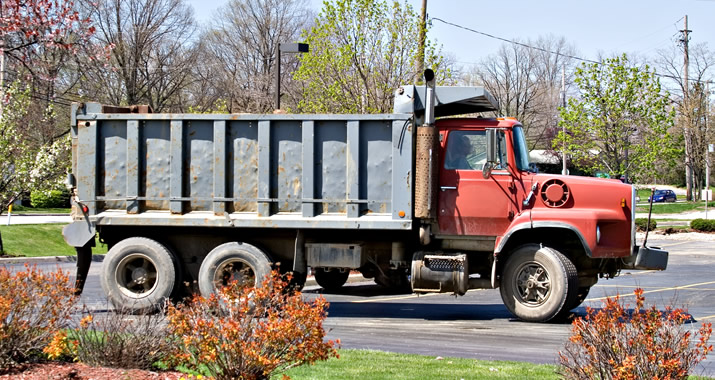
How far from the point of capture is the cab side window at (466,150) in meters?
12.1

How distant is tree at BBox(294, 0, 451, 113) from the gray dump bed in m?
8.28

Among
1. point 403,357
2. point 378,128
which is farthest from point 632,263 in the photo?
point 403,357

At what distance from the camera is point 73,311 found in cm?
764

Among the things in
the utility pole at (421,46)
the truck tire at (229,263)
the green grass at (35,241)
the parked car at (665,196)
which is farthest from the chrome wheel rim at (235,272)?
the parked car at (665,196)

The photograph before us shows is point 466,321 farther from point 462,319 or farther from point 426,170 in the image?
point 426,170

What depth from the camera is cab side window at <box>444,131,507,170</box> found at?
1213 centimetres

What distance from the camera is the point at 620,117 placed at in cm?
3023

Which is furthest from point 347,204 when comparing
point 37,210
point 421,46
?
point 37,210

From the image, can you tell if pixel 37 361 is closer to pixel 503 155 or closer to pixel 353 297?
pixel 503 155

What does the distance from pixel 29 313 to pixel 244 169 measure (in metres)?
5.39

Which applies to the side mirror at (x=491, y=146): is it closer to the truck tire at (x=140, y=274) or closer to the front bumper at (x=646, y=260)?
the front bumper at (x=646, y=260)

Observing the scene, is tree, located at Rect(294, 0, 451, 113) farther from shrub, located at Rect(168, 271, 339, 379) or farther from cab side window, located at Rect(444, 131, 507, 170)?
shrub, located at Rect(168, 271, 339, 379)

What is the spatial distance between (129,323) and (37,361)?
828mm

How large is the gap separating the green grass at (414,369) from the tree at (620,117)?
23.3 m
